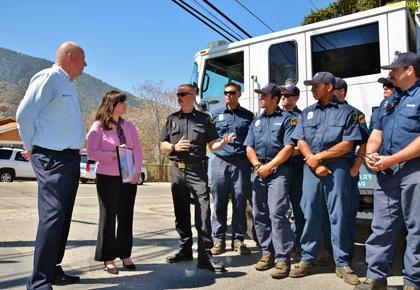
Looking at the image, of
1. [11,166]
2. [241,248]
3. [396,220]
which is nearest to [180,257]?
[241,248]

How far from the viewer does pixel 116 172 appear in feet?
14.2

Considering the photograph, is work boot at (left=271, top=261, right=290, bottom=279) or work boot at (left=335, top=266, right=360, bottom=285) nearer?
work boot at (left=335, top=266, right=360, bottom=285)

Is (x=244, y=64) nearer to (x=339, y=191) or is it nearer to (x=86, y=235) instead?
(x=339, y=191)

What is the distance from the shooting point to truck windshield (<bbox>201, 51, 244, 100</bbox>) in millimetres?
6691

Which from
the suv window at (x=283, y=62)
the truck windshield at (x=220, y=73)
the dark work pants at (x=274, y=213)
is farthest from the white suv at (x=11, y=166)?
the dark work pants at (x=274, y=213)

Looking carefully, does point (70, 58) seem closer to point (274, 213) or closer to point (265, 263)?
point (274, 213)

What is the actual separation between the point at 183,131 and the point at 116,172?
92cm

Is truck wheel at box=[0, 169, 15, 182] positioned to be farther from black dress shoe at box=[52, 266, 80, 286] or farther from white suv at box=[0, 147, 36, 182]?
black dress shoe at box=[52, 266, 80, 286]

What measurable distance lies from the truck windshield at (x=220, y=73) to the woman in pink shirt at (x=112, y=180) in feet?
8.62

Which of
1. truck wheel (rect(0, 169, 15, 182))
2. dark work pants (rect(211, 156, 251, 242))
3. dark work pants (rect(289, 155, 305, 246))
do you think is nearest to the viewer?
dark work pants (rect(289, 155, 305, 246))

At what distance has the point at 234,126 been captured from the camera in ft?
18.0

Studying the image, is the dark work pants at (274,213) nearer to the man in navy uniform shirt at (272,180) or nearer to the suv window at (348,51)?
the man in navy uniform shirt at (272,180)

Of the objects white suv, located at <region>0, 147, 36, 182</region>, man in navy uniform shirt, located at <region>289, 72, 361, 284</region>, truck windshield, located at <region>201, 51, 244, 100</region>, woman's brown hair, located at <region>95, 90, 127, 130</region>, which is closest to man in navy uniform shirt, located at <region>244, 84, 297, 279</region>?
man in navy uniform shirt, located at <region>289, 72, 361, 284</region>

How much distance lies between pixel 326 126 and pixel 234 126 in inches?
56.9
